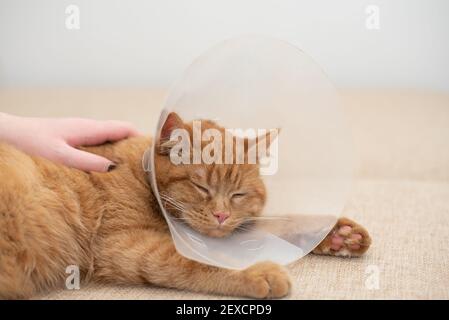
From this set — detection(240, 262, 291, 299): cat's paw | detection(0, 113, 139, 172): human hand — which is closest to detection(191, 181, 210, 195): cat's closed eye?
detection(240, 262, 291, 299): cat's paw

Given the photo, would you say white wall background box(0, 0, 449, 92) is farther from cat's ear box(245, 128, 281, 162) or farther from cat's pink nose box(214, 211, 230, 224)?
cat's pink nose box(214, 211, 230, 224)

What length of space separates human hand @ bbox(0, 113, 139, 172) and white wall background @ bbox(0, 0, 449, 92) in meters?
1.39

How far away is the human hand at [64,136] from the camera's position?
5.84 ft

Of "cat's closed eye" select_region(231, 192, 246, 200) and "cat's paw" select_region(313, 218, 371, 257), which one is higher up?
"cat's closed eye" select_region(231, 192, 246, 200)

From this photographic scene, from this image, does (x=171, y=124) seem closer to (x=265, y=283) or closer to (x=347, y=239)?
(x=265, y=283)

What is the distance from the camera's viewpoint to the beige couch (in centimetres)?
160

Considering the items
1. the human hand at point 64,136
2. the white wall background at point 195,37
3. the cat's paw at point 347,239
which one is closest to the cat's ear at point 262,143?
the cat's paw at point 347,239

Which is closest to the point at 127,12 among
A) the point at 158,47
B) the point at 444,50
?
the point at 158,47

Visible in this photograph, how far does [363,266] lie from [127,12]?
200 cm

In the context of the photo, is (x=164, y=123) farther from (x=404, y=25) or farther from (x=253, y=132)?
(x=404, y=25)

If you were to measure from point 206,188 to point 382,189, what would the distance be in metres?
1.28

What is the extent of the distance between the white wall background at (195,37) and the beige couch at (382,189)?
131 mm

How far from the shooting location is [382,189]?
265 centimetres

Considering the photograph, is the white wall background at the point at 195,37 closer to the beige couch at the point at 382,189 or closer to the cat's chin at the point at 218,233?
the beige couch at the point at 382,189
